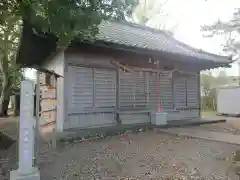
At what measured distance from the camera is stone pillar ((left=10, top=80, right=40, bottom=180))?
4066mm

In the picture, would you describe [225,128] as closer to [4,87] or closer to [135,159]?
[135,159]

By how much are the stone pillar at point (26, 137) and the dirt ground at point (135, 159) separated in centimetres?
89

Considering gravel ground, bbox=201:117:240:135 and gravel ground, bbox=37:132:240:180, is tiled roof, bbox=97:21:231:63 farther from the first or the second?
gravel ground, bbox=37:132:240:180

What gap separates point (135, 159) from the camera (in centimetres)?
606

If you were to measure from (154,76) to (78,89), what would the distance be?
369cm

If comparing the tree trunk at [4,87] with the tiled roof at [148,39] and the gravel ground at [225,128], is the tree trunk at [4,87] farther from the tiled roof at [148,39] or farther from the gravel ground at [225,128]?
the gravel ground at [225,128]

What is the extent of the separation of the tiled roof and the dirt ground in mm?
4036

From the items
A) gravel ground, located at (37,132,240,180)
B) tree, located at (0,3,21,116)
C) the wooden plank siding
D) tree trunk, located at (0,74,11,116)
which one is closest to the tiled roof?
the wooden plank siding

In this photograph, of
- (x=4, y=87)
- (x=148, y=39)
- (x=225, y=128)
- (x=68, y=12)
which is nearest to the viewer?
(x=68, y=12)

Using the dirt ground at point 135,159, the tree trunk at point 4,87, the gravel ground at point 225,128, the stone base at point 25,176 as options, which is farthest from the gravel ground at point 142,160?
the tree trunk at point 4,87

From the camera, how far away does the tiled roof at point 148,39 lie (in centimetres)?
1091

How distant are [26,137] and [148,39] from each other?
31.2ft

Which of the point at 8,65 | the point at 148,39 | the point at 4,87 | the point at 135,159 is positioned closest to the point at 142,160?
the point at 135,159

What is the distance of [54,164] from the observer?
5801mm
